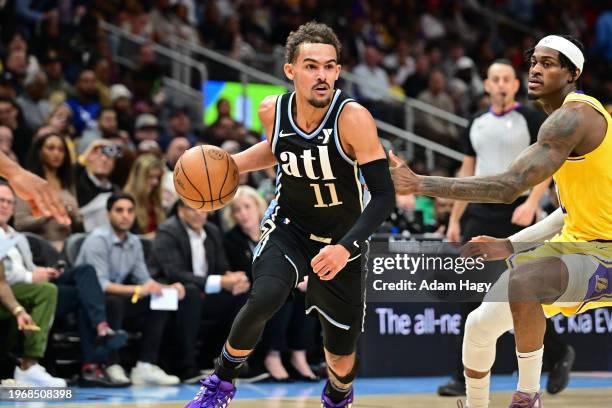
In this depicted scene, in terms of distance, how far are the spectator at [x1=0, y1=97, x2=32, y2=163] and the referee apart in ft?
14.9

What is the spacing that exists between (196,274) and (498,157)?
2709 millimetres

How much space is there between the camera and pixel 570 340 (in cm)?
921

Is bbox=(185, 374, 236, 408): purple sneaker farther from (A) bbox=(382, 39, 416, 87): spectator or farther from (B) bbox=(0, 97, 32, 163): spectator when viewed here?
(A) bbox=(382, 39, 416, 87): spectator

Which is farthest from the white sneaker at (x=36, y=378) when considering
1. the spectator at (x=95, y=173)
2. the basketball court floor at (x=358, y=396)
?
the spectator at (x=95, y=173)

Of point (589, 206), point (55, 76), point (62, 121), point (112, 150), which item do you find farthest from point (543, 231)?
point (55, 76)

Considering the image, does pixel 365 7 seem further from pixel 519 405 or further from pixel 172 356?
pixel 519 405

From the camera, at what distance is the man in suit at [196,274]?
27.6ft

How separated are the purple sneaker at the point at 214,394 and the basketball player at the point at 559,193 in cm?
130

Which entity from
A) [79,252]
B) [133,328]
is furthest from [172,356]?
[79,252]

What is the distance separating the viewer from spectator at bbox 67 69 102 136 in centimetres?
1156

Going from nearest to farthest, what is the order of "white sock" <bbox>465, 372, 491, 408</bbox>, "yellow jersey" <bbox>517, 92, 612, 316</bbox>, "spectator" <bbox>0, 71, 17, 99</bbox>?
"yellow jersey" <bbox>517, 92, 612, 316</bbox> → "white sock" <bbox>465, 372, 491, 408</bbox> → "spectator" <bbox>0, 71, 17, 99</bbox>

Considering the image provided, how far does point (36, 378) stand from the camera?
747cm

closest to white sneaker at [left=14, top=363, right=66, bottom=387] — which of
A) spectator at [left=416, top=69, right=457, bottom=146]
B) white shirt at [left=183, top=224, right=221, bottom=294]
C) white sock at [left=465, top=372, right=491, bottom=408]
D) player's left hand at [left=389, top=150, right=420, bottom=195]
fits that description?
white shirt at [left=183, top=224, right=221, bottom=294]

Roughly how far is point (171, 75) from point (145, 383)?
722 cm
